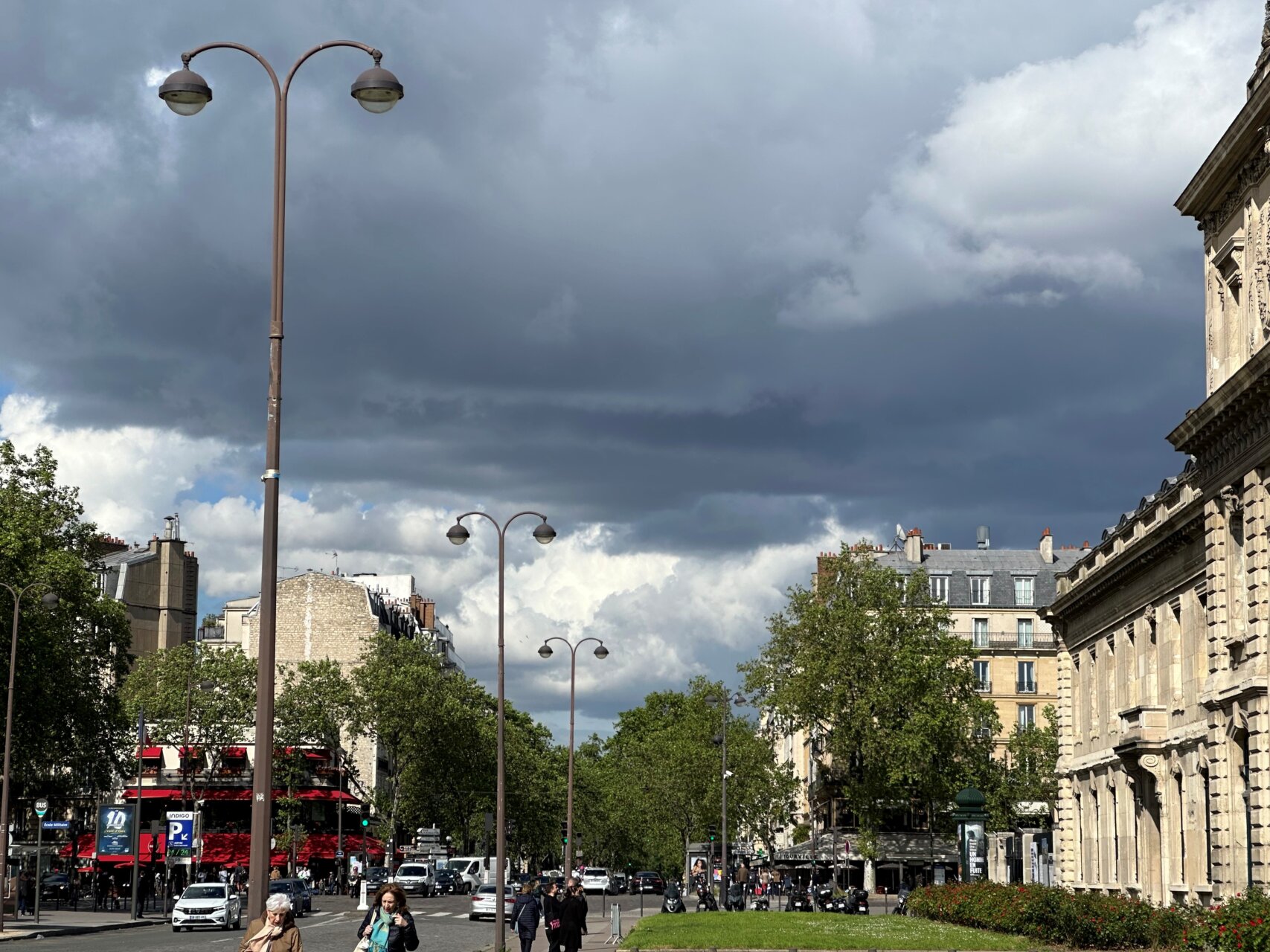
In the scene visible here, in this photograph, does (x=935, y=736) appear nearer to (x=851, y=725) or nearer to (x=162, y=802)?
(x=851, y=725)

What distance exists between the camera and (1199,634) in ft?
140

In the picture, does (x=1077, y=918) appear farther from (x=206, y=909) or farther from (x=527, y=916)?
(x=206, y=909)

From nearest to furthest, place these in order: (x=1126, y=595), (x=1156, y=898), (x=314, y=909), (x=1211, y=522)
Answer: (x=1211, y=522) → (x=1156, y=898) → (x=1126, y=595) → (x=314, y=909)

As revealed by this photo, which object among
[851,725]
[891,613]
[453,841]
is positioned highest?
[891,613]

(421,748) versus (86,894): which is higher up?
(421,748)

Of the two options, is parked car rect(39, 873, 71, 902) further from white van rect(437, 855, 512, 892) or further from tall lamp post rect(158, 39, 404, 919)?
tall lamp post rect(158, 39, 404, 919)

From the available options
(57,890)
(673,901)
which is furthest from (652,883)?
(673,901)

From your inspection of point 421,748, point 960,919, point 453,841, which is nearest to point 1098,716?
point 960,919

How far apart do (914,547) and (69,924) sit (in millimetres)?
63760

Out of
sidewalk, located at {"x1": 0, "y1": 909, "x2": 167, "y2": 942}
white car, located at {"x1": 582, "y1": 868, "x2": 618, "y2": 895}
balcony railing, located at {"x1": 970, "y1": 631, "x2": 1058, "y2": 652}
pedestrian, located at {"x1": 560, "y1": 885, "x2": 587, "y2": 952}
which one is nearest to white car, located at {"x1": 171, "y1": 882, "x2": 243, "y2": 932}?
sidewalk, located at {"x1": 0, "y1": 909, "x2": 167, "y2": 942}

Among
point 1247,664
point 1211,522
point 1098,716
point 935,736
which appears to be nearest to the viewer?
point 1247,664

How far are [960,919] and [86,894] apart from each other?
60.1 m

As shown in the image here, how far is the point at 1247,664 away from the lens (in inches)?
1353

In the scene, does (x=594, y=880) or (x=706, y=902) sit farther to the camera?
(x=594, y=880)
